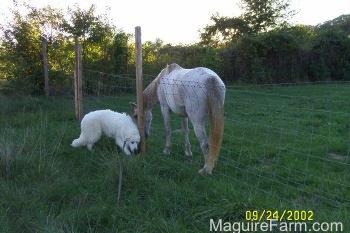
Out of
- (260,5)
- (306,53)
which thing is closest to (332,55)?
(306,53)

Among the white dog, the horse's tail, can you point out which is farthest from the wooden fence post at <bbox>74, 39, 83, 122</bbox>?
the horse's tail

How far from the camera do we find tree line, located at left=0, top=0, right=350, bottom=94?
42.1 feet

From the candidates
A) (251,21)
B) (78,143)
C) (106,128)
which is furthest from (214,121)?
(251,21)

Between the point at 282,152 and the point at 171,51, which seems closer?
the point at 282,152

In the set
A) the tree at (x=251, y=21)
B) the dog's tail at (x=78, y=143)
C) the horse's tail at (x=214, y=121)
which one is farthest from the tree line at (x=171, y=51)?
the horse's tail at (x=214, y=121)

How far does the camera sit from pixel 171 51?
56.3 feet

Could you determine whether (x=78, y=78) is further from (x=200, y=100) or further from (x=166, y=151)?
(x=200, y=100)

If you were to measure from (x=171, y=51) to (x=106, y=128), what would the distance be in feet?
38.6

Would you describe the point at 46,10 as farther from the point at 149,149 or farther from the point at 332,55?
the point at 332,55

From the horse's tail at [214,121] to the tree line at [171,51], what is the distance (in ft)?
28.6

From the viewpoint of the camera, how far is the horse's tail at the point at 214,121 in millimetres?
4715

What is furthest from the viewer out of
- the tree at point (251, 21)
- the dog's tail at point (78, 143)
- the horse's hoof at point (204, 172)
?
the tree at point (251, 21)

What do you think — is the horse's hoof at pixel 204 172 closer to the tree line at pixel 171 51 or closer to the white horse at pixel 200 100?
the white horse at pixel 200 100

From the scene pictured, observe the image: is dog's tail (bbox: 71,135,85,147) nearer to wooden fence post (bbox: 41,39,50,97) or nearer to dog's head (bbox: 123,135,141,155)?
dog's head (bbox: 123,135,141,155)
